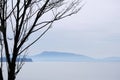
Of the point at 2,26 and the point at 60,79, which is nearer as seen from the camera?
the point at 2,26

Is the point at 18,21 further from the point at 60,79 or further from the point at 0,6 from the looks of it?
the point at 60,79

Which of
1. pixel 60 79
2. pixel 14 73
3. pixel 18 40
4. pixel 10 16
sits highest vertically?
pixel 10 16

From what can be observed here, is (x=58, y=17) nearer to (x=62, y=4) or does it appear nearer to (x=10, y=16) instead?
(x=62, y=4)

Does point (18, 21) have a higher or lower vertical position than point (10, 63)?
higher

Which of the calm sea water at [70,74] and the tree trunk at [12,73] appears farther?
the calm sea water at [70,74]

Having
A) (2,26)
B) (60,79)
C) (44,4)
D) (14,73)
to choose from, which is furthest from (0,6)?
(60,79)

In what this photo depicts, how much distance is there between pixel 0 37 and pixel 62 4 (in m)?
1.04

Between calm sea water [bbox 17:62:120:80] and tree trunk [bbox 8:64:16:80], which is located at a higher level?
tree trunk [bbox 8:64:16:80]

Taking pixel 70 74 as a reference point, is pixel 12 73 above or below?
above

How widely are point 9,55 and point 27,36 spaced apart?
0.38 m

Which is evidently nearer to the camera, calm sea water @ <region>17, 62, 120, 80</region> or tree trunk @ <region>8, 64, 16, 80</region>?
tree trunk @ <region>8, 64, 16, 80</region>

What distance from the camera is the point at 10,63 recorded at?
16.8 ft

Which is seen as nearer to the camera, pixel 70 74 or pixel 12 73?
pixel 12 73

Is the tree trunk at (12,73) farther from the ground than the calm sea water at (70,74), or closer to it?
farther from the ground
